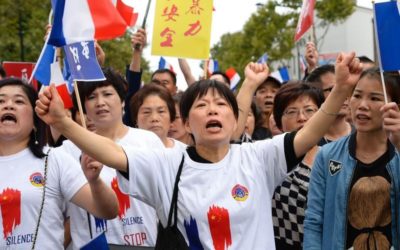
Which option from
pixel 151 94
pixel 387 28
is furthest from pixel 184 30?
pixel 387 28

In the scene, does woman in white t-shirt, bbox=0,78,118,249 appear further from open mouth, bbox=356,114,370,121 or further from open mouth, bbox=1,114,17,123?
open mouth, bbox=356,114,370,121

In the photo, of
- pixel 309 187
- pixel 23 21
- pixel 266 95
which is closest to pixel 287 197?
pixel 309 187

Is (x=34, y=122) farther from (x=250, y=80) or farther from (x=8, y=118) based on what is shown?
(x=250, y=80)

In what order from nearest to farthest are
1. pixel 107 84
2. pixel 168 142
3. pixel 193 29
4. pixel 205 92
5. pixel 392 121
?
1. pixel 392 121
2. pixel 205 92
3. pixel 107 84
4. pixel 168 142
5. pixel 193 29

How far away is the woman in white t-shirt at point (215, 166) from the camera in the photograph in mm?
3828

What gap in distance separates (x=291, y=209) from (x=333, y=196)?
62 centimetres

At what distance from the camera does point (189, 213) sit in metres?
3.86

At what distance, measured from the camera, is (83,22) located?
14.9ft

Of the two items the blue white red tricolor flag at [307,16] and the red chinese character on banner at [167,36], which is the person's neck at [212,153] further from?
the blue white red tricolor flag at [307,16]

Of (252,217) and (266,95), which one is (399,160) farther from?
(266,95)

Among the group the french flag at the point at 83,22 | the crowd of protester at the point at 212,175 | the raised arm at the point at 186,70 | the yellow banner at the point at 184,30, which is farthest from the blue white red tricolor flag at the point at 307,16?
the french flag at the point at 83,22

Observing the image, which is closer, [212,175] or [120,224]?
[212,175]

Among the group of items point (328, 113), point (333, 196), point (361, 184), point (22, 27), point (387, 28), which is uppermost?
point (387, 28)

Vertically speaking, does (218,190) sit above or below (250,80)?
below
